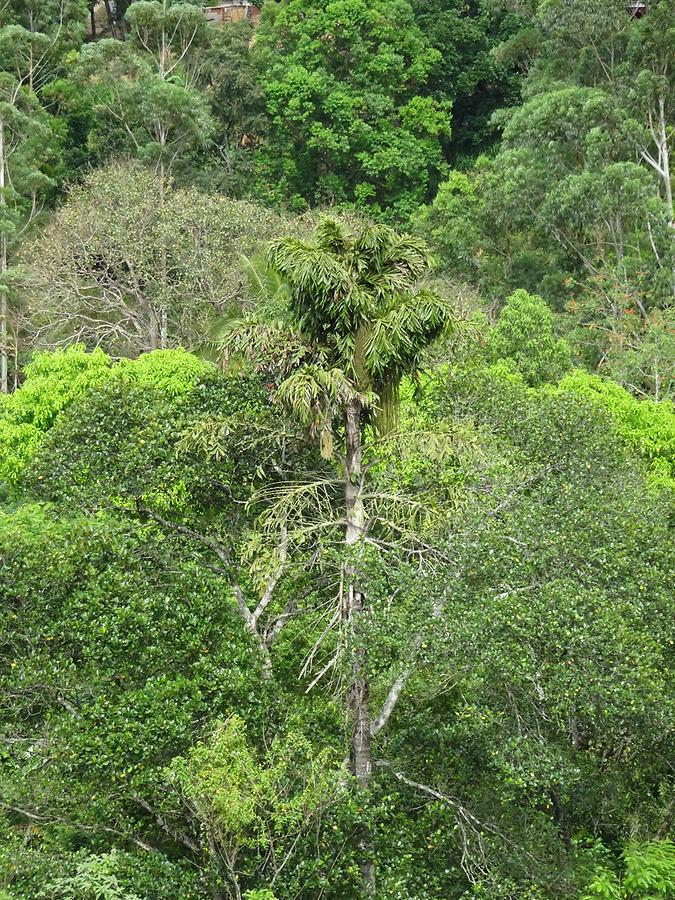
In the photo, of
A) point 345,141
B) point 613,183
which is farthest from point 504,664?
point 345,141

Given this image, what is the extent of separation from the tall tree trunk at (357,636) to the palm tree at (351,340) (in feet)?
0.04

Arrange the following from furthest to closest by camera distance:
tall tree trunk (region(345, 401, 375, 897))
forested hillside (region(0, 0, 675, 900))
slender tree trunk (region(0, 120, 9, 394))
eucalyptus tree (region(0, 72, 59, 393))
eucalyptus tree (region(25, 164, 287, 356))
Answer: eucalyptus tree (region(0, 72, 59, 393)) → slender tree trunk (region(0, 120, 9, 394)) → eucalyptus tree (region(25, 164, 287, 356)) → tall tree trunk (region(345, 401, 375, 897)) → forested hillside (region(0, 0, 675, 900))

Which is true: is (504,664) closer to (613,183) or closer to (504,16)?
(613,183)

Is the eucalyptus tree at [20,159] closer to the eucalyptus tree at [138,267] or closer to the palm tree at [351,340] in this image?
the eucalyptus tree at [138,267]

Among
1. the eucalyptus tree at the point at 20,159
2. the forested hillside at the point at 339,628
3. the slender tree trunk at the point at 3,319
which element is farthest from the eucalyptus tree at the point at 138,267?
the forested hillside at the point at 339,628

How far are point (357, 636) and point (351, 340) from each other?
108 inches

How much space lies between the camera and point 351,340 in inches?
365

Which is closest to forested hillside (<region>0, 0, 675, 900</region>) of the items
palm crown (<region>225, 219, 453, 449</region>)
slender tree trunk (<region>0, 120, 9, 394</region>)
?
palm crown (<region>225, 219, 453, 449</region>)

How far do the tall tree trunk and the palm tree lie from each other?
12mm

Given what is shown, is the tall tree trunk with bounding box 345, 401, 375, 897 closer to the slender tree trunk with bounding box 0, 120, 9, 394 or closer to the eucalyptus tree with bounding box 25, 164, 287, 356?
the eucalyptus tree with bounding box 25, 164, 287, 356

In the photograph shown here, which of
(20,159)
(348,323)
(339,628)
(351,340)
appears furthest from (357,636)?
(20,159)

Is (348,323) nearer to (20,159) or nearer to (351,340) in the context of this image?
(351,340)

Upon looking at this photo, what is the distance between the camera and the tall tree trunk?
820 centimetres

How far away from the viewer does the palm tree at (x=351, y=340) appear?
8.88 metres
